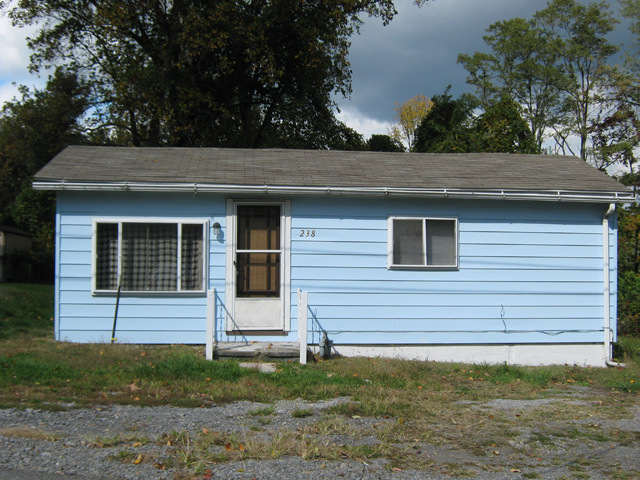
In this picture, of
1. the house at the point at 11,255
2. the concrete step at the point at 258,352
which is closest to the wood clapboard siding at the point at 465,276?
the concrete step at the point at 258,352

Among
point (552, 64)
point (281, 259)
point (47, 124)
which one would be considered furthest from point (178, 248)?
point (552, 64)

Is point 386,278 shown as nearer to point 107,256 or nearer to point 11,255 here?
point 107,256

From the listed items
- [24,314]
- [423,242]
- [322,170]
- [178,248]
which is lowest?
[24,314]

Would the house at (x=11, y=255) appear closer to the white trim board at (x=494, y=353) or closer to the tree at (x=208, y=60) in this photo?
the tree at (x=208, y=60)

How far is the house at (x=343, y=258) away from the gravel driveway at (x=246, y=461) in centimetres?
320

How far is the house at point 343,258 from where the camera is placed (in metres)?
8.93

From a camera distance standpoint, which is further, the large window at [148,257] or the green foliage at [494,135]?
the green foliage at [494,135]

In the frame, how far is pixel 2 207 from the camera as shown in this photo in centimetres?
3553

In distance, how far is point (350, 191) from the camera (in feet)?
29.8

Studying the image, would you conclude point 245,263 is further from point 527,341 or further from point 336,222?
point 527,341

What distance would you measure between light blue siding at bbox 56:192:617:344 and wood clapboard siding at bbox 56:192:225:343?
16 millimetres

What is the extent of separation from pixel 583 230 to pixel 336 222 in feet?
14.1

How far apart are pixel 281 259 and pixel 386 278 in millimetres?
1755

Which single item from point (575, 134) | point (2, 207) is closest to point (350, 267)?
point (575, 134)
